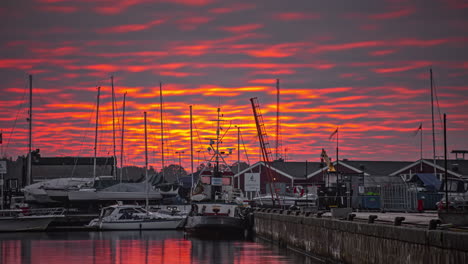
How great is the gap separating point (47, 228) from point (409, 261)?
A: 55874 mm

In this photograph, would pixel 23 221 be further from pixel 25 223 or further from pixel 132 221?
pixel 132 221

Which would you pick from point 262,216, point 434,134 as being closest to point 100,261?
point 262,216

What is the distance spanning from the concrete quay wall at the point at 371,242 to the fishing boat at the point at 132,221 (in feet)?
86.1

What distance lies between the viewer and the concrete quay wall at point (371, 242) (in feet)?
59.0

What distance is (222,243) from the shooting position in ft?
179

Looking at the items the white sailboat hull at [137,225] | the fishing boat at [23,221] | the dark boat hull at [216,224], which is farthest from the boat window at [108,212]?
the dark boat hull at [216,224]

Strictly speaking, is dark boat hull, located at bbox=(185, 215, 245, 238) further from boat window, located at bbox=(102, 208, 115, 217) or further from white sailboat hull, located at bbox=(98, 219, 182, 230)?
boat window, located at bbox=(102, 208, 115, 217)

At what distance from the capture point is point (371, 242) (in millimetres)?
25438

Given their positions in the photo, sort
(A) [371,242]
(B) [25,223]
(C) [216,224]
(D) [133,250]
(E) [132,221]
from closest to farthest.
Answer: (A) [371,242]
(D) [133,250]
(C) [216,224]
(B) [25,223]
(E) [132,221]

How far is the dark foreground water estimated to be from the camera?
41.0m

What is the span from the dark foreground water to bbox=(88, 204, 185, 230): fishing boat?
20.9 feet

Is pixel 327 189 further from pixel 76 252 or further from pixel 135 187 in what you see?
pixel 135 187

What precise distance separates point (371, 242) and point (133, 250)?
2539 centimetres

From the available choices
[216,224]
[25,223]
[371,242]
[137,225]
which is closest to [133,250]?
[216,224]
